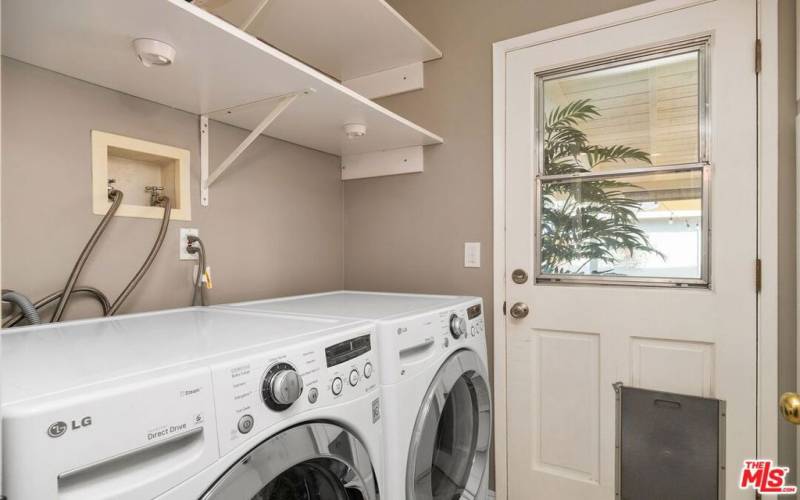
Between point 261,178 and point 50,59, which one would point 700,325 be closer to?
point 261,178

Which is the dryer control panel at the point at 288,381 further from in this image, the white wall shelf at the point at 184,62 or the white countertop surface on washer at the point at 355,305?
the white wall shelf at the point at 184,62

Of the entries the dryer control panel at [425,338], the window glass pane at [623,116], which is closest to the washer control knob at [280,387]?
the dryer control panel at [425,338]

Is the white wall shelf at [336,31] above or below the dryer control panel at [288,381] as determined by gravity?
above

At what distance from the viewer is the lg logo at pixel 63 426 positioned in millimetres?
521

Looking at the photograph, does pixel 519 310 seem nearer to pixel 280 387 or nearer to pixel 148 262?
pixel 280 387

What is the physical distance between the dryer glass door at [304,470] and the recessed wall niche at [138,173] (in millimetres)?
954

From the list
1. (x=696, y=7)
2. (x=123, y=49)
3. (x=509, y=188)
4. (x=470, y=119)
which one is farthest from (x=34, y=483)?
(x=696, y=7)

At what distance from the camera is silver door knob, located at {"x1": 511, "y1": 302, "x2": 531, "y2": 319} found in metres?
1.84

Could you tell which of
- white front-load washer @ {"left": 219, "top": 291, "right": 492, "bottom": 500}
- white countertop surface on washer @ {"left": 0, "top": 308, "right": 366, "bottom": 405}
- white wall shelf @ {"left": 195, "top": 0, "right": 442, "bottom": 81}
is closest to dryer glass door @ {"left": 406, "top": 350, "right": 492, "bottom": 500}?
white front-load washer @ {"left": 219, "top": 291, "right": 492, "bottom": 500}

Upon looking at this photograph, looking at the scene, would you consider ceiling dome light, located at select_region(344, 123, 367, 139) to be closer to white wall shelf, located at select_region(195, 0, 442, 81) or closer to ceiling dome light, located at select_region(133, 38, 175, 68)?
white wall shelf, located at select_region(195, 0, 442, 81)

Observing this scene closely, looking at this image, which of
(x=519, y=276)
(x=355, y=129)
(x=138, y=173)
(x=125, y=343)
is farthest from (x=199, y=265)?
(x=519, y=276)

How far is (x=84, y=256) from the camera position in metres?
Answer: 1.23

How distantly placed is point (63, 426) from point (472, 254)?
1634mm

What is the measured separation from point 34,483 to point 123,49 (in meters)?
Answer: 1.00
